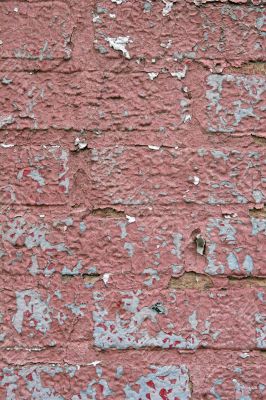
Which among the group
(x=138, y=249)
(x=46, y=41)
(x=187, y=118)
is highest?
(x=46, y=41)

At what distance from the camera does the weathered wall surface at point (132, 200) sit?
101 cm

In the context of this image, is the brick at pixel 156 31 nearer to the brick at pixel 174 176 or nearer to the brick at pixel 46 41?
the brick at pixel 46 41

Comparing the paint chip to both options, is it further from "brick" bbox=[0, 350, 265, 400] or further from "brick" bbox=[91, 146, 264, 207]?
"brick" bbox=[0, 350, 265, 400]

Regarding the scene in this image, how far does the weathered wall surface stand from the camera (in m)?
1.01

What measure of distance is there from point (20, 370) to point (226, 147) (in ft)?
1.86

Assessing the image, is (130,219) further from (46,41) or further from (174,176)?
(46,41)

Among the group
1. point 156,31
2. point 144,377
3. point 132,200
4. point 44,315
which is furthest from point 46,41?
point 144,377

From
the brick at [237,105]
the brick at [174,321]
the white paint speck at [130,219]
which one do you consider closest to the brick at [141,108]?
the brick at [237,105]

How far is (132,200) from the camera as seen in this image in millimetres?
1032

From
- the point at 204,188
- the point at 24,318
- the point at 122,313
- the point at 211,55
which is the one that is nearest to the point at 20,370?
the point at 24,318

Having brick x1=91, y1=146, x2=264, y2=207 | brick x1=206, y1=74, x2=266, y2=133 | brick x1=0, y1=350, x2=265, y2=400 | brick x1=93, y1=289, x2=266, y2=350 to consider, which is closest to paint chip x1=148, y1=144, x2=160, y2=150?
brick x1=91, y1=146, x2=264, y2=207

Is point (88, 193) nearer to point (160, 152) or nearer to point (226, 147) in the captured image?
point (160, 152)

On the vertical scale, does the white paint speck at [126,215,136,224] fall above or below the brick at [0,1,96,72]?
below

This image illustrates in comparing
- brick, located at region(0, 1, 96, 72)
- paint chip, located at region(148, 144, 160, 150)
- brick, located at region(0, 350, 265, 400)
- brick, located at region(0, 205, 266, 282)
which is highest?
brick, located at region(0, 1, 96, 72)
